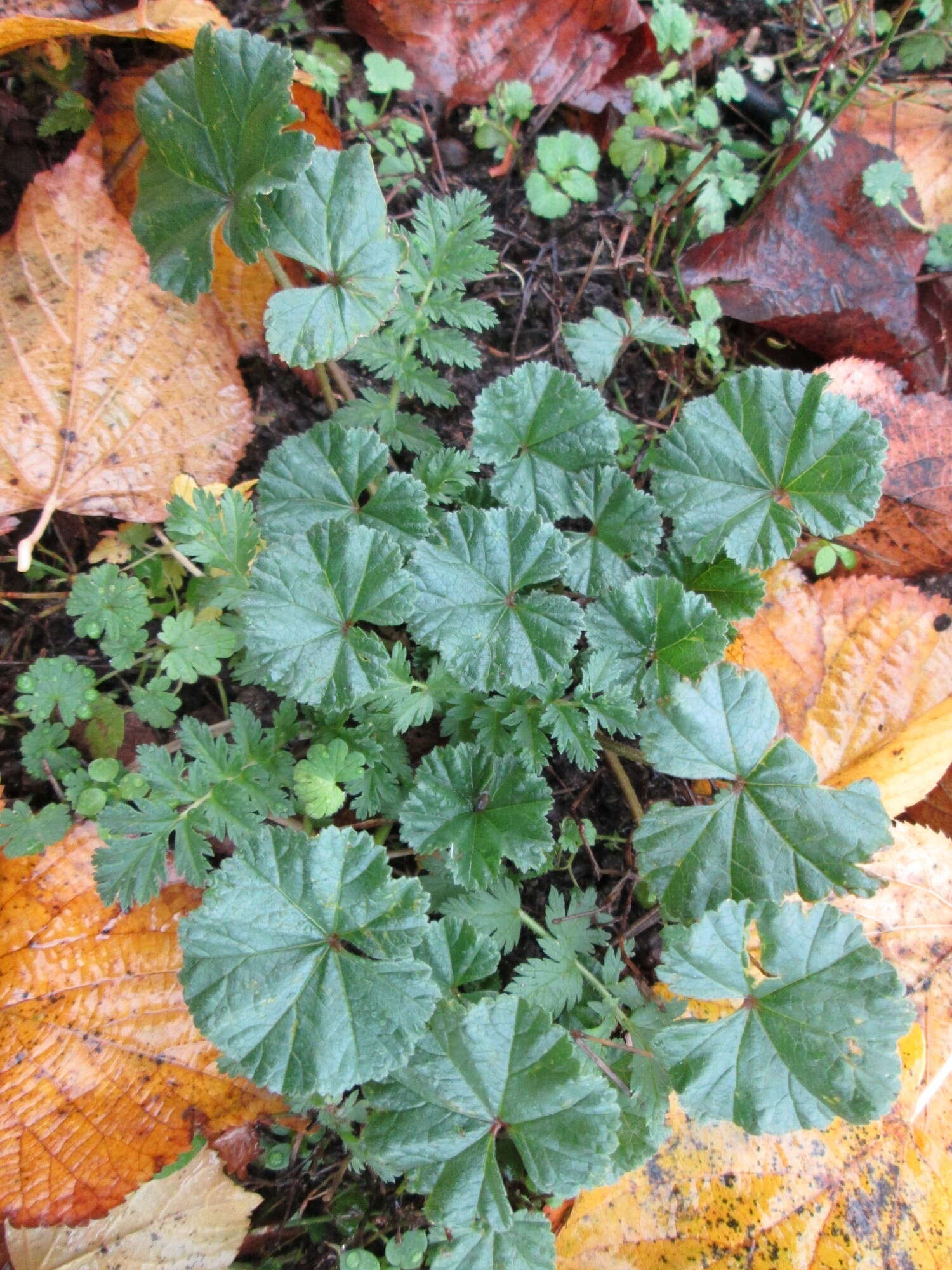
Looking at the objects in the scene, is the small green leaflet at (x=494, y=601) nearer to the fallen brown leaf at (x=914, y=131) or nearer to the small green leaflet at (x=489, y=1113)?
the small green leaflet at (x=489, y=1113)

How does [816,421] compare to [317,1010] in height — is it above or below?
above

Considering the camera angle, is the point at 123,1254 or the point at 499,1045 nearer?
the point at 499,1045

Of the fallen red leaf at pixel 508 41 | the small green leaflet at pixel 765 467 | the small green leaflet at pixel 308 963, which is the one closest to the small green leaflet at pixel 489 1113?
the small green leaflet at pixel 308 963

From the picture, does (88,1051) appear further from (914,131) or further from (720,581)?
(914,131)

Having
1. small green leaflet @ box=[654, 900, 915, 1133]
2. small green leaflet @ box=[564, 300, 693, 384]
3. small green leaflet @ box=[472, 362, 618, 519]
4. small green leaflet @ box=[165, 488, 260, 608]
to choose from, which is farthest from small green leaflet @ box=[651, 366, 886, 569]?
small green leaflet @ box=[165, 488, 260, 608]

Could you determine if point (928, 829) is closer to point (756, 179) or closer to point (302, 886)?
point (302, 886)

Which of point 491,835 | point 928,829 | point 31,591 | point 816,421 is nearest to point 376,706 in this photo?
point 491,835

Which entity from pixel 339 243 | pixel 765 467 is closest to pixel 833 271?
pixel 765 467
